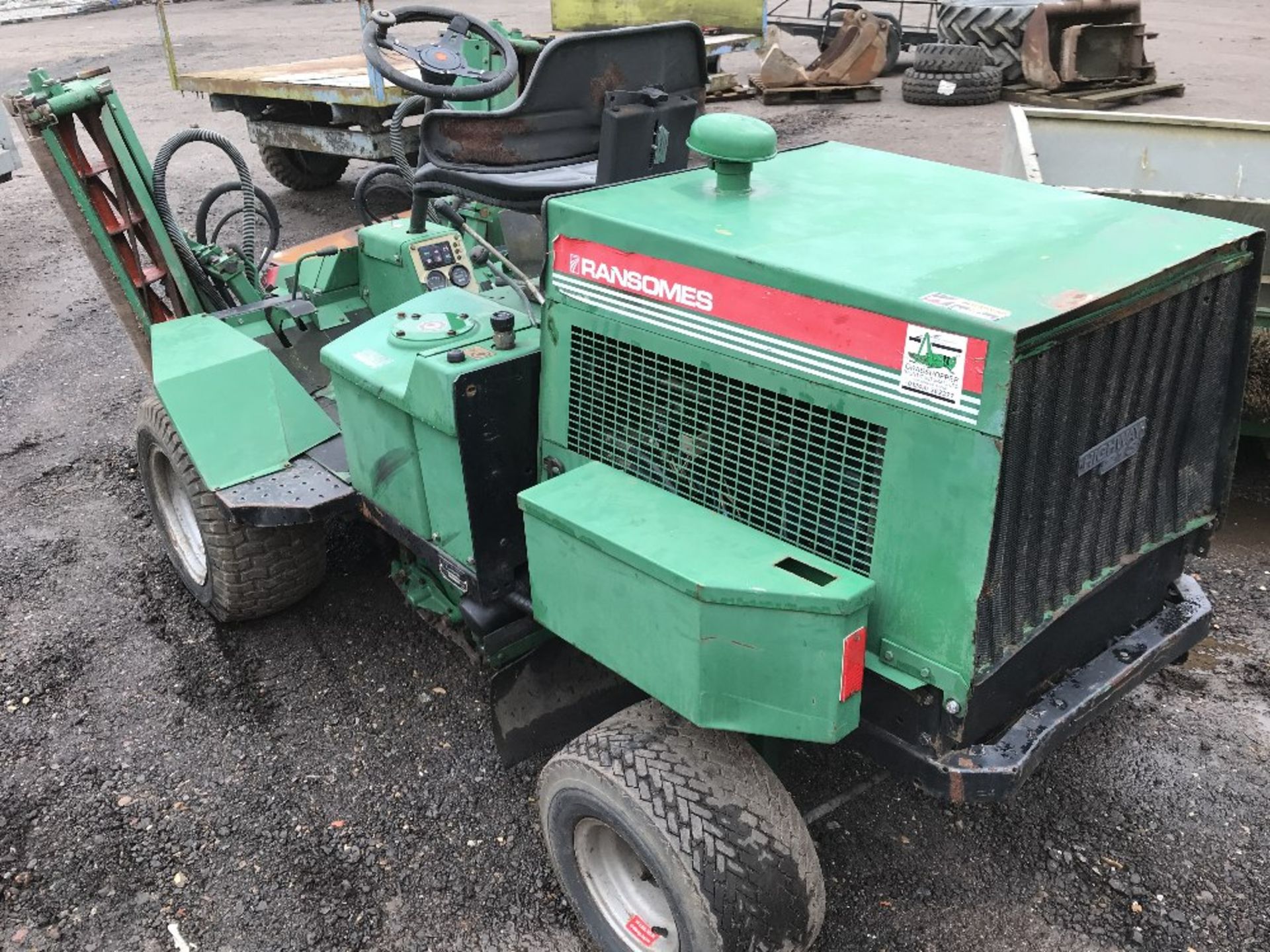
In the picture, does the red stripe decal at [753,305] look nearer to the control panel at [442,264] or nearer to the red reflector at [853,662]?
the red reflector at [853,662]

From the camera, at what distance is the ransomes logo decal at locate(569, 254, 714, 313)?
7.45ft

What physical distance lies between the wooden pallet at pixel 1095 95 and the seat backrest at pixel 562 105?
300 inches

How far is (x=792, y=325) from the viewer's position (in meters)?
2.13

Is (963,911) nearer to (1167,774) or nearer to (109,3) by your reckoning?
(1167,774)

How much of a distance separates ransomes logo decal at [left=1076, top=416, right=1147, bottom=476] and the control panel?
210cm

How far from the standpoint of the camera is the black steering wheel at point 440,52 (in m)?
3.38

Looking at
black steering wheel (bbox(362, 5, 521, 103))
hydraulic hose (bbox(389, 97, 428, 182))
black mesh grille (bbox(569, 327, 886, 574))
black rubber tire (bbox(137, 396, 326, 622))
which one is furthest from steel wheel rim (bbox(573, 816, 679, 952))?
hydraulic hose (bbox(389, 97, 428, 182))

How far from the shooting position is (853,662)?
2.07 meters

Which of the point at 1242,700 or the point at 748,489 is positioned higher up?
the point at 748,489

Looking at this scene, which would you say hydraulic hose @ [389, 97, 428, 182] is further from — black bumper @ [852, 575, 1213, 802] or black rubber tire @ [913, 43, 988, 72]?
black rubber tire @ [913, 43, 988, 72]

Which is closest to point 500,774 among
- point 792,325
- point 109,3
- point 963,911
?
point 963,911

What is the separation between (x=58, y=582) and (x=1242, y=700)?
390cm

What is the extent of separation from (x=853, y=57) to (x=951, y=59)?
101 cm

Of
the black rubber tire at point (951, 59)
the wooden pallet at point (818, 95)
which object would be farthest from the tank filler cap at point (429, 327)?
the black rubber tire at point (951, 59)
